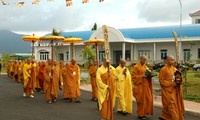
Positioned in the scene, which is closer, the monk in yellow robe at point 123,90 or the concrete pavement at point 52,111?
the concrete pavement at point 52,111

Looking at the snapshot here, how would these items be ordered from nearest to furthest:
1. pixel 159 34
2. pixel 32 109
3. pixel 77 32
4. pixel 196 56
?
1. pixel 32 109
2. pixel 196 56
3. pixel 159 34
4. pixel 77 32

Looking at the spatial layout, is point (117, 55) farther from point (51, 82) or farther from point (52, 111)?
point (52, 111)

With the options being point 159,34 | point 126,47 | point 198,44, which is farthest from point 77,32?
point 198,44

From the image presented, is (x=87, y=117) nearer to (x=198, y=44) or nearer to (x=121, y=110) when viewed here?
(x=121, y=110)

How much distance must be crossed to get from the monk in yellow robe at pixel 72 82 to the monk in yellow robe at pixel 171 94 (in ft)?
19.0

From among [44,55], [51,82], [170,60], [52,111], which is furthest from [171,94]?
[44,55]

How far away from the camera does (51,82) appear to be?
1488 cm

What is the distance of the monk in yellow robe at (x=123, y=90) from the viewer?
11430 mm

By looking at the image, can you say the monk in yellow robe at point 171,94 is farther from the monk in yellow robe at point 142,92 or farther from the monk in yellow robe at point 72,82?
the monk in yellow robe at point 72,82

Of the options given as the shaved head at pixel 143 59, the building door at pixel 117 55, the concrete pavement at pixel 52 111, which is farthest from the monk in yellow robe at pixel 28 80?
the building door at pixel 117 55

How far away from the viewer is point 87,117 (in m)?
10.9

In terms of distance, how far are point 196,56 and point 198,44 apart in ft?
4.88

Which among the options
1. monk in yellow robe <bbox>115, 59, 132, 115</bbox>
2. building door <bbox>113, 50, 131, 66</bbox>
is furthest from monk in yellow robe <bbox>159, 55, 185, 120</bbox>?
building door <bbox>113, 50, 131, 66</bbox>

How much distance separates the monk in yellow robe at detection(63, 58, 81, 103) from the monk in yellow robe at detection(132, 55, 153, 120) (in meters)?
4.53
